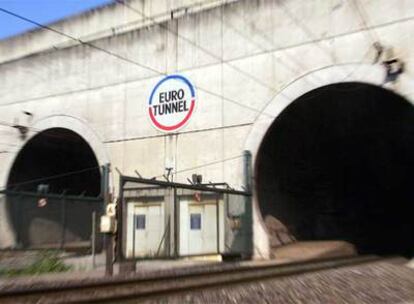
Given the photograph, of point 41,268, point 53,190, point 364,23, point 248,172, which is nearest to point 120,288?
point 41,268

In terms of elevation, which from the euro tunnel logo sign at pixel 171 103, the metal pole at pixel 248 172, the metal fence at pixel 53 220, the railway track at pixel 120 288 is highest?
the euro tunnel logo sign at pixel 171 103

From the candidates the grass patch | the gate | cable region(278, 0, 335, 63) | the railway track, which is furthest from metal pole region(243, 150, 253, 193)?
the grass patch

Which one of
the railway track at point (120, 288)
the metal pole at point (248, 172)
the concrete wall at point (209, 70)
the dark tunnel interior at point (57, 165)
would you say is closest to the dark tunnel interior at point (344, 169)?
the metal pole at point (248, 172)

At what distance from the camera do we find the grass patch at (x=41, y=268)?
47.9 feet

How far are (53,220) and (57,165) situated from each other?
42.4ft

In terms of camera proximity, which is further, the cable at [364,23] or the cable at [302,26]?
the cable at [302,26]

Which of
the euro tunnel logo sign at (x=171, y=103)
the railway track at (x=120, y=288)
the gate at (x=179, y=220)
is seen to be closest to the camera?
the railway track at (x=120, y=288)

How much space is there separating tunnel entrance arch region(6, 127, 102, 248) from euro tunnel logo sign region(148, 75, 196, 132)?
430cm

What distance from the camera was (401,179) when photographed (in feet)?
97.9

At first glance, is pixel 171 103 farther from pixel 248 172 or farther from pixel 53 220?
pixel 53 220

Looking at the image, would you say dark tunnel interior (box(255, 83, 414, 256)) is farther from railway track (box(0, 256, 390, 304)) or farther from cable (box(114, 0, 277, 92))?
railway track (box(0, 256, 390, 304))

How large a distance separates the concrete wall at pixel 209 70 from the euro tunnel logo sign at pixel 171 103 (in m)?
0.33

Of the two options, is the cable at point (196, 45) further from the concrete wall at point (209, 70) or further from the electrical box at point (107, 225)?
the electrical box at point (107, 225)

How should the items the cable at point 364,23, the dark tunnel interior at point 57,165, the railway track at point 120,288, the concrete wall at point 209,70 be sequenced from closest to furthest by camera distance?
the railway track at point 120,288 → the cable at point 364,23 → the concrete wall at point 209,70 → the dark tunnel interior at point 57,165
